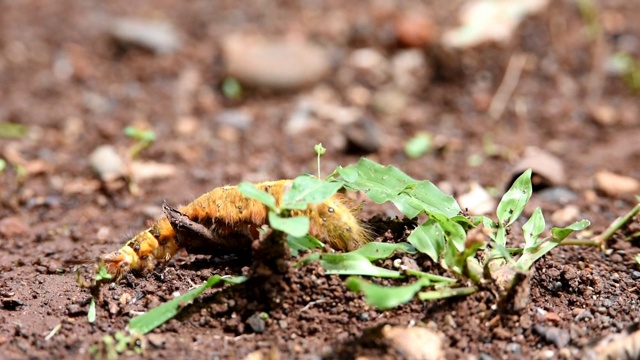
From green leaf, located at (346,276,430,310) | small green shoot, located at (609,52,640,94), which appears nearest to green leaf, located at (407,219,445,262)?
green leaf, located at (346,276,430,310)

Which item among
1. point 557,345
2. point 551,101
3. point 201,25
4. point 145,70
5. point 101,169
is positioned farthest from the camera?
point 201,25

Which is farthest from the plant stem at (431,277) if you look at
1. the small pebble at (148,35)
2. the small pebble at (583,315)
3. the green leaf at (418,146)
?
the small pebble at (148,35)

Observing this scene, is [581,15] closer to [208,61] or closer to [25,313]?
[208,61]

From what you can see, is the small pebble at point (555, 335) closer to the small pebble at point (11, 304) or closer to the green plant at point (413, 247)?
the green plant at point (413, 247)

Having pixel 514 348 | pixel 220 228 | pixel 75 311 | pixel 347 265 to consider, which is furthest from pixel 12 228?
pixel 514 348

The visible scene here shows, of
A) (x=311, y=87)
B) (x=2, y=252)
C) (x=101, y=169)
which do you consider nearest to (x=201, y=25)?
(x=311, y=87)

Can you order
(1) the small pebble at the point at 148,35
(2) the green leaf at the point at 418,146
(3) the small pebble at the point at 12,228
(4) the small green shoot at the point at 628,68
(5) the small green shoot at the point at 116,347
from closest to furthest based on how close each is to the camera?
Answer: (5) the small green shoot at the point at 116,347, (3) the small pebble at the point at 12,228, (2) the green leaf at the point at 418,146, (4) the small green shoot at the point at 628,68, (1) the small pebble at the point at 148,35
